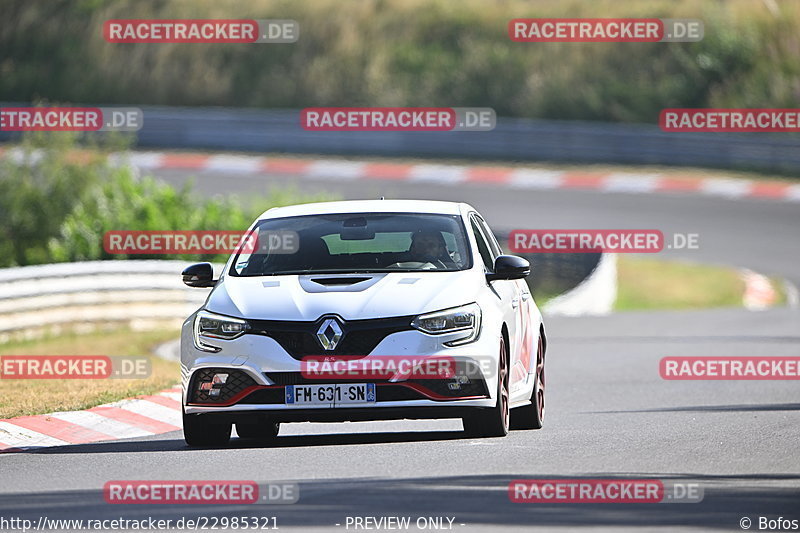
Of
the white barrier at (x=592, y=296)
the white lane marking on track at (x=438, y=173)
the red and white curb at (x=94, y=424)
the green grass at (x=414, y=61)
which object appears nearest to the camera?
the red and white curb at (x=94, y=424)

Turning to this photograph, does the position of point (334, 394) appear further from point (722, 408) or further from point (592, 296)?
point (592, 296)

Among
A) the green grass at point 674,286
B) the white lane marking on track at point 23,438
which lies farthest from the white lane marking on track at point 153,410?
the green grass at point 674,286

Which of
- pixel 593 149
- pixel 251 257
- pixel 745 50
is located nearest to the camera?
pixel 251 257

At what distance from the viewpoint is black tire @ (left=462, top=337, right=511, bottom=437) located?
408 inches

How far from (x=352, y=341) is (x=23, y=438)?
291 cm

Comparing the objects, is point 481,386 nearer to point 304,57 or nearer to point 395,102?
point 395,102

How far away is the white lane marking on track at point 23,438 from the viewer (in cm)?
1144

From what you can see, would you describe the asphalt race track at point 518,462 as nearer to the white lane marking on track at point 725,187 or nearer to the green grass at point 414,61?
the white lane marking on track at point 725,187

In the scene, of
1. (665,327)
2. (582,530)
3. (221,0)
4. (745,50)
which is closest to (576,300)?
(665,327)

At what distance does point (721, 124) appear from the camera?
39938 millimetres

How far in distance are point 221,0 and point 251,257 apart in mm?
39932

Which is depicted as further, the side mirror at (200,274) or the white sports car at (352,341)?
the side mirror at (200,274)

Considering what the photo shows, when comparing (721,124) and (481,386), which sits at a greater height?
(721,124)

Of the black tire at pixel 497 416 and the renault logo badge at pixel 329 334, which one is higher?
the renault logo badge at pixel 329 334
